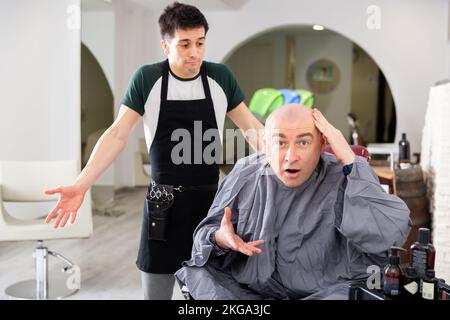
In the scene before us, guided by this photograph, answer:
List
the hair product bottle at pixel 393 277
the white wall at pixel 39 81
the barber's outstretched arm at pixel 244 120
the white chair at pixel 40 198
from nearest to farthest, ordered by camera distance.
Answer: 1. the hair product bottle at pixel 393 277
2. the barber's outstretched arm at pixel 244 120
3. the white chair at pixel 40 198
4. the white wall at pixel 39 81

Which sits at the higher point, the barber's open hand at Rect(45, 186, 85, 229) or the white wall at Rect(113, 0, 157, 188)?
the white wall at Rect(113, 0, 157, 188)

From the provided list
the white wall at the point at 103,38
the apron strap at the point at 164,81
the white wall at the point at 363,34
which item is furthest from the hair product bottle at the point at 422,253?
the white wall at the point at 103,38

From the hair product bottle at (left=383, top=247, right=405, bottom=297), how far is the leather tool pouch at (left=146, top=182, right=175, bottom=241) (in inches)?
35.6

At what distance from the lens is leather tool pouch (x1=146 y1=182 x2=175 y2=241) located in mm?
2018

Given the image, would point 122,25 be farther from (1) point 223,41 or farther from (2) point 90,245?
(2) point 90,245

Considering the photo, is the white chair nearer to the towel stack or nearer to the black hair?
the black hair

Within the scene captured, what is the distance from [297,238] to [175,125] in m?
0.63

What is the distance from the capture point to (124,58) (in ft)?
21.8

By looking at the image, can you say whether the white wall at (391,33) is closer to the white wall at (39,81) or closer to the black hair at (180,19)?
the white wall at (39,81)

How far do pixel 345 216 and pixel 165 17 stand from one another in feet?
2.71

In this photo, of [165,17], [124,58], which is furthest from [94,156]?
[124,58]

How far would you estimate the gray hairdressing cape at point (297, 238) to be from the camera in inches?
53.8

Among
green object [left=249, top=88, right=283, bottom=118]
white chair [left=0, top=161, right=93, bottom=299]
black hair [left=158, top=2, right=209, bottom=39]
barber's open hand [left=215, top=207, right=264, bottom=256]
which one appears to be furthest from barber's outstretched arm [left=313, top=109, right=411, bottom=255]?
green object [left=249, top=88, right=283, bottom=118]

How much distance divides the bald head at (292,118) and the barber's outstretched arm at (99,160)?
0.63m
